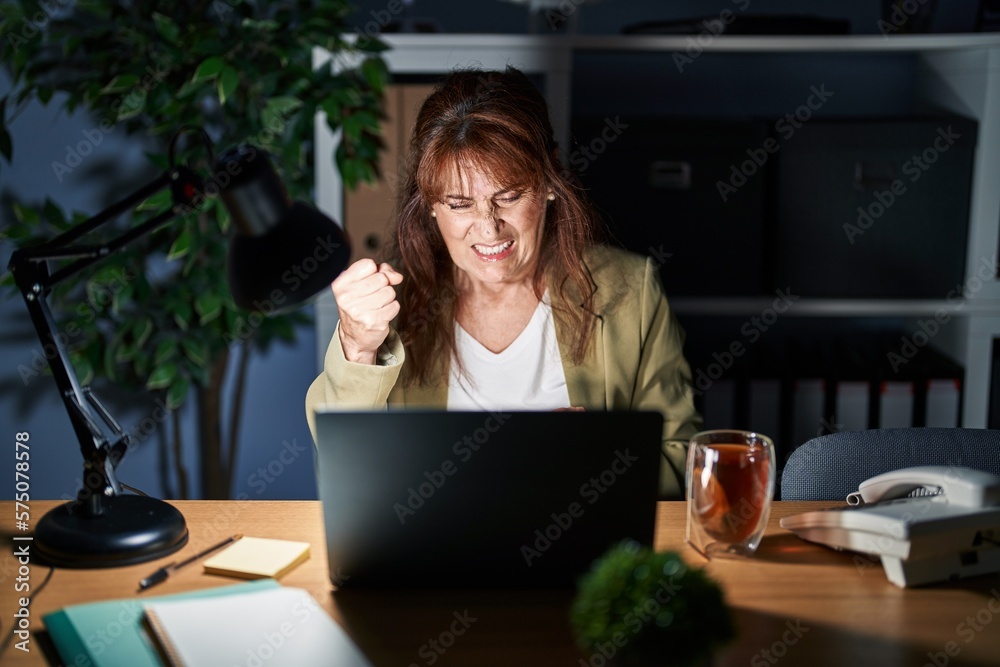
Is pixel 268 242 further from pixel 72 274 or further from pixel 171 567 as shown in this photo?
pixel 171 567

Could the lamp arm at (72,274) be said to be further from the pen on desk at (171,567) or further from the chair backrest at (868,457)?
the chair backrest at (868,457)

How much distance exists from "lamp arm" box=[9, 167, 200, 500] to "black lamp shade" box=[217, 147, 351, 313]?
70 mm

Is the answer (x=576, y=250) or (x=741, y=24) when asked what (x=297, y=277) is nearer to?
(x=576, y=250)

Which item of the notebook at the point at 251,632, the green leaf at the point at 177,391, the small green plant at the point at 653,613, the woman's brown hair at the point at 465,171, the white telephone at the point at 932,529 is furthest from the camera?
the green leaf at the point at 177,391

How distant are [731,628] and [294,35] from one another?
179 cm

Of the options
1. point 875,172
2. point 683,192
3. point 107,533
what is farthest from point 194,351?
point 875,172

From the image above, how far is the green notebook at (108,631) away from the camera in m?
0.84

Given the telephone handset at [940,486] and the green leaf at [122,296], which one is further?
the green leaf at [122,296]

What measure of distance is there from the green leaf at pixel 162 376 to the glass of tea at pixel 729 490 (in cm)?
160

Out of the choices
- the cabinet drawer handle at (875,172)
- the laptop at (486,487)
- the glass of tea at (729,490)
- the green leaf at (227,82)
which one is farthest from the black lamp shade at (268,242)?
the cabinet drawer handle at (875,172)

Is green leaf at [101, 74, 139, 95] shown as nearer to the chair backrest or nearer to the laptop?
the laptop

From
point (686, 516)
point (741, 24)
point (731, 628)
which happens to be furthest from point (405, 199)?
point (731, 628)

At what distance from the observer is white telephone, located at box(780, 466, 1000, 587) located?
3.17 ft

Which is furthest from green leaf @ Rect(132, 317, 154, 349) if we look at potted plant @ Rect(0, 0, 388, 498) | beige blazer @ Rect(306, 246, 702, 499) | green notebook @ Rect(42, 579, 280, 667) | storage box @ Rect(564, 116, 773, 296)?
green notebook @ Rect(42, 579, 280, 667)
